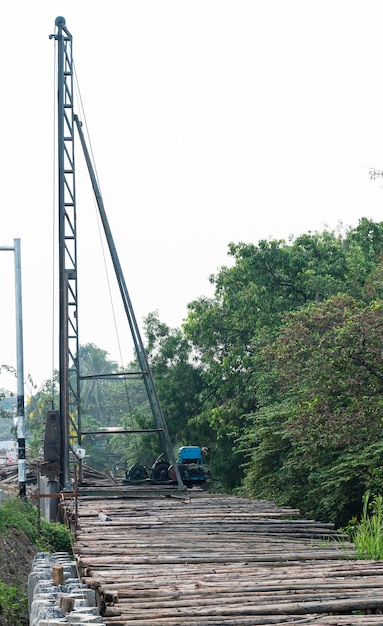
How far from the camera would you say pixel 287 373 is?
1906cm

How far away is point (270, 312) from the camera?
28.8 m

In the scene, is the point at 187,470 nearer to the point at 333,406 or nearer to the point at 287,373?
the point at 287,373

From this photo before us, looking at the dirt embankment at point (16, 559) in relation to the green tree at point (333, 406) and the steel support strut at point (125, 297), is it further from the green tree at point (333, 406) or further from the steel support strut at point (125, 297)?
the green tree at point (333, 406)

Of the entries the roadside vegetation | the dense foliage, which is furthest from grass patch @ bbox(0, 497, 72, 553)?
the dense foliage

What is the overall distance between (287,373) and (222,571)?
11.3 m

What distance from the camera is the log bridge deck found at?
20.1ft

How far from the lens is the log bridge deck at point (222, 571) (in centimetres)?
614

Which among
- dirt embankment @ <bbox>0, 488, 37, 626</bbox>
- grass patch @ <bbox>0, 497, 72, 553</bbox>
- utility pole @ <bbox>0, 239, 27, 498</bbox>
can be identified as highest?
utility pole @ <bbox>0, 239, 27, 498</bbox>

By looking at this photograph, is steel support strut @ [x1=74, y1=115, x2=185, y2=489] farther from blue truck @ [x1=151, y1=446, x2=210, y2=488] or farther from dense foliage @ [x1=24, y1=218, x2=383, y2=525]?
dense foliage @ [x1=24, y1=218, x2=383, y2=525]

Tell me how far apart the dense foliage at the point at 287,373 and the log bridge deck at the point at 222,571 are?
361cm

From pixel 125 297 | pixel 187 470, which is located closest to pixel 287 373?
pixel 187 470

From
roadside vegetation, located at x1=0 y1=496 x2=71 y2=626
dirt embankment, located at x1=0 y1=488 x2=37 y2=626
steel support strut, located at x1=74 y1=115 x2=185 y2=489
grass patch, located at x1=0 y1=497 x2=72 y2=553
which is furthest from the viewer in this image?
steel support strut, located at x1=74 y1=115 x2=185 y2=489

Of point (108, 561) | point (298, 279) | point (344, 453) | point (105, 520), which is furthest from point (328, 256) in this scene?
point (108, 561)

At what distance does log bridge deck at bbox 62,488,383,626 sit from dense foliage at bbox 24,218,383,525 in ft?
11.9
